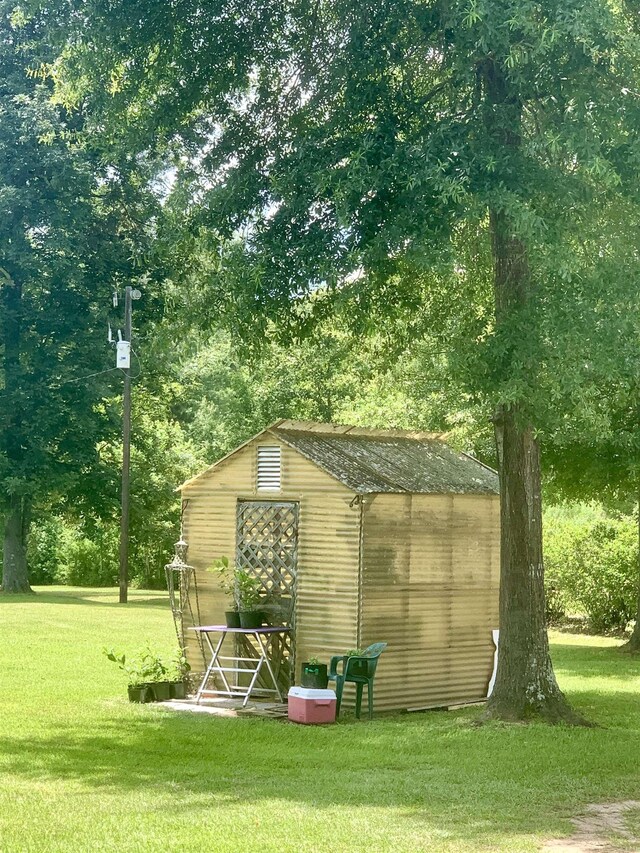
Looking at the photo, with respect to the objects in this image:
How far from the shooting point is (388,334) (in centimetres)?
1645

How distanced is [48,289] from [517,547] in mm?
21689

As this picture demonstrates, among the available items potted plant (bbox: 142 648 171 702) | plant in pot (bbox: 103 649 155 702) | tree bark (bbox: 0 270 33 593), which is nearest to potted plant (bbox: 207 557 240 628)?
potted plant (bbox: 142 648 171 702)

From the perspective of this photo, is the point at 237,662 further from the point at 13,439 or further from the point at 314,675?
the point at 13,439

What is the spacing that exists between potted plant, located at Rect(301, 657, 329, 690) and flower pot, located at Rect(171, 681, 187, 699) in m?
1.78

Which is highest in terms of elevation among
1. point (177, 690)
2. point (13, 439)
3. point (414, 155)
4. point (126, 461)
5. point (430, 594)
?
point (414, 155)

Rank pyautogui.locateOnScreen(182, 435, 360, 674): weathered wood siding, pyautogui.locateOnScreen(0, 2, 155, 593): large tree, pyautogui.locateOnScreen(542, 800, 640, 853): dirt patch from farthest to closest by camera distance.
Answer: pyautogui.locateOnScreen(0, 2, 155, 593): large tree < pyautogui.locateOnScreen(182, 435, 360, 674): weathered wood siding < pyautogui.locateOnScreen(542, 800, 640, 853): dirt patch

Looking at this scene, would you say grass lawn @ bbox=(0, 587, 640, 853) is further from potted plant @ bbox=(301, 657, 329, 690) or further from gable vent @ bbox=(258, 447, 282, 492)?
gable vent @ bbox=(258, 447, 282, 492)

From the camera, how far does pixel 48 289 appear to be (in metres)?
32.2

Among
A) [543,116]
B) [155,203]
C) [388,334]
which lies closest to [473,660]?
[388,334]

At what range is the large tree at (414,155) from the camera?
11656mm

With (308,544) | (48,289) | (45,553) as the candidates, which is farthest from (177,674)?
(45,553)

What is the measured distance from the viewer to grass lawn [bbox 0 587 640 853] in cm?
784

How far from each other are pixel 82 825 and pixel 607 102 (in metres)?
8.03

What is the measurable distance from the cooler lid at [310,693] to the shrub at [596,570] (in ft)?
41.4
